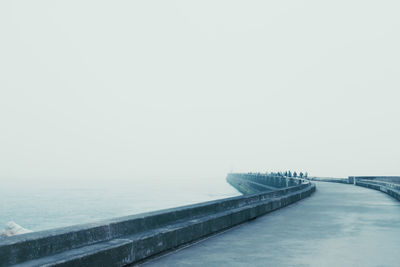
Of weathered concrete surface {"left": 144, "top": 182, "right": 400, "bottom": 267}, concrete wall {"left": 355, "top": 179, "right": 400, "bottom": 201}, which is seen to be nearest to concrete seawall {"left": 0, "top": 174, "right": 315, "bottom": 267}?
weathered concrete surface {"left": 144, "top": 182, "right": 400, "bottom": 267}

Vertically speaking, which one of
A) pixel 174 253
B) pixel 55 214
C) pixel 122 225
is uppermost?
pixel 122 225

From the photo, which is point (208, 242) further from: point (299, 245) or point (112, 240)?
point (112, 240)

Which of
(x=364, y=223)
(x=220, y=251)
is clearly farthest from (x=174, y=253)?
(x=364, y=223)

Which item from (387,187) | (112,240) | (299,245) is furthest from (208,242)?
(387,187)

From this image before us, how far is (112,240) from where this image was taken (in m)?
5.96

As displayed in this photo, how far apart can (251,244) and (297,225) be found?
330 cm

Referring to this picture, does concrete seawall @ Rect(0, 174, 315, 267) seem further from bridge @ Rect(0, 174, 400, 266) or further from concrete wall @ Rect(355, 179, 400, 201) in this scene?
concrete wall @ Rect(355, 179, 400, 201)

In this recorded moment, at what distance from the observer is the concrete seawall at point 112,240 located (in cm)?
485

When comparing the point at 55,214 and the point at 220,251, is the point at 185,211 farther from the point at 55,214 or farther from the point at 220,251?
the point at 55,214

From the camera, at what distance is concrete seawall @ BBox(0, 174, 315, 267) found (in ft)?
15.9

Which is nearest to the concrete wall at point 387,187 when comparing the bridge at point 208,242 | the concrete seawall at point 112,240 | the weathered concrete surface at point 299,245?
the weathered concrete surface at point 299,245

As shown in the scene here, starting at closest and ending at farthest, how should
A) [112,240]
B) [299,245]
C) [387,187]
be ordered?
[112,240]
[299,245]
[387,187]

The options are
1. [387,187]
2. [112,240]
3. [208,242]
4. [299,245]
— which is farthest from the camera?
[387,187]

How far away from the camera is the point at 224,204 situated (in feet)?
37.4
